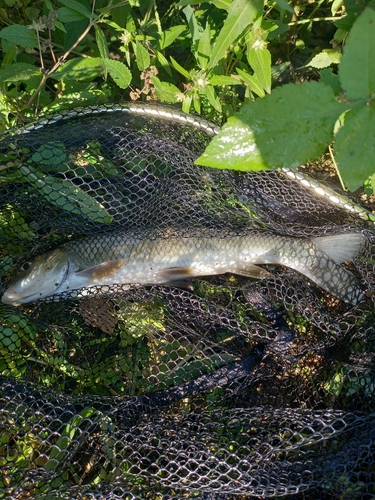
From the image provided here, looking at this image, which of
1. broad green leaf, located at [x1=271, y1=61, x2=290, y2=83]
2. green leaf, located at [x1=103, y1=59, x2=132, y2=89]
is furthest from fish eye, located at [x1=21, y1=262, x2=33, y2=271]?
broad green leaf, located at [x1=271, y1=61, x2=290, y2=83]

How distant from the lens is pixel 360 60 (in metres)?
1.17

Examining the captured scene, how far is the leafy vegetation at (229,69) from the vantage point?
1215 mm

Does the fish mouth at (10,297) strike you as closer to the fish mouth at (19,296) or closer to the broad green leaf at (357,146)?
the fish mouth at (19,296)

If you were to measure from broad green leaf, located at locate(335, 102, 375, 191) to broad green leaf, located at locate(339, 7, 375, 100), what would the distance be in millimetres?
44

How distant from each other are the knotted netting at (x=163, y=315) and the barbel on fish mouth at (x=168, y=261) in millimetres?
47

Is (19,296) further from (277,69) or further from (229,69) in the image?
(277,69)

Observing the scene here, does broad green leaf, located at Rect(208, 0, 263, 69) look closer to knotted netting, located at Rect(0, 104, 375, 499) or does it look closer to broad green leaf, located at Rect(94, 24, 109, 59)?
knotted netting, located at Rect(0, 104, 375, 499)

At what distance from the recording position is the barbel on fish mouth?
96.7 inches

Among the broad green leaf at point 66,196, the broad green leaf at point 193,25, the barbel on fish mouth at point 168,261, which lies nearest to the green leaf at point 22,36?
the broad green leaf at point 66,196

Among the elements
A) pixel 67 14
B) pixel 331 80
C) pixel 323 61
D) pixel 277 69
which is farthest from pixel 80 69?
pixel 331 80

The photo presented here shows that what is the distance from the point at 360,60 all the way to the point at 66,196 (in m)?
1.60

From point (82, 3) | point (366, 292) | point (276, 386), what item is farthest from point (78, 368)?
point (82, 3)

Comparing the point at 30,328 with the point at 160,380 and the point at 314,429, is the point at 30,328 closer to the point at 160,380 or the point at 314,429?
the point at 160,380

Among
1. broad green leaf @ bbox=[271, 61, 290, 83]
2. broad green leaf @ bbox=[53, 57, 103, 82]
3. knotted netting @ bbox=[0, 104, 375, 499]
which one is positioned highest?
broad green leaf @ bbox=[53, 57, 103, 82]
